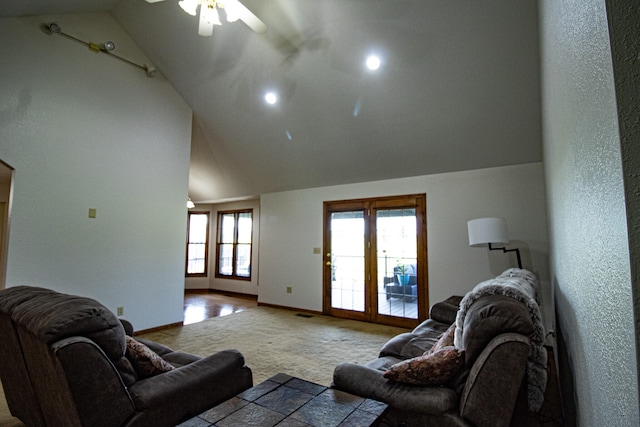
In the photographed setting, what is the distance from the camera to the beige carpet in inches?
128

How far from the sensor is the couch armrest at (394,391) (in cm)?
144

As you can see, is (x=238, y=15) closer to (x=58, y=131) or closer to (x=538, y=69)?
(x=58, y=131)

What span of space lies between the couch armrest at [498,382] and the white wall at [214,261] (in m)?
A: 6.31

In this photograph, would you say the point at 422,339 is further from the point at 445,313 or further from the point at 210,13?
the point at 210,13

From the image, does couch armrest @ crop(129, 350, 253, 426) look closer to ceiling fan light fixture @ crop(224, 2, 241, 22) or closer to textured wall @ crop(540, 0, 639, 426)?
textured wall @ crop(540, 0, 639, 426)

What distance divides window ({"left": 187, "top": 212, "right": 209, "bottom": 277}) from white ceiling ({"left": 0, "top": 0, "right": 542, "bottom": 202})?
367 centimetres

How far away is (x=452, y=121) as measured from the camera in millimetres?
3879

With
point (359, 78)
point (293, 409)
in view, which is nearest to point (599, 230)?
point (293, 409)

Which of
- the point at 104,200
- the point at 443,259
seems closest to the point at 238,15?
the point at 104,200

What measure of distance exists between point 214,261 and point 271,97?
529 cm

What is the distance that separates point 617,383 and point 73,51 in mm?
5215

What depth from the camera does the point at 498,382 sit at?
1333mm

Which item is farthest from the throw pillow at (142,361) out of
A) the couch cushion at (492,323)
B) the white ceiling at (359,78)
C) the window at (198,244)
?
the window at (198,244)

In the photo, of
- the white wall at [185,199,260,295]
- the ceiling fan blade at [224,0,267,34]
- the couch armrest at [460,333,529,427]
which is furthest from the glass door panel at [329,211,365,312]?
the couch armrest at [460,333,529,427]
